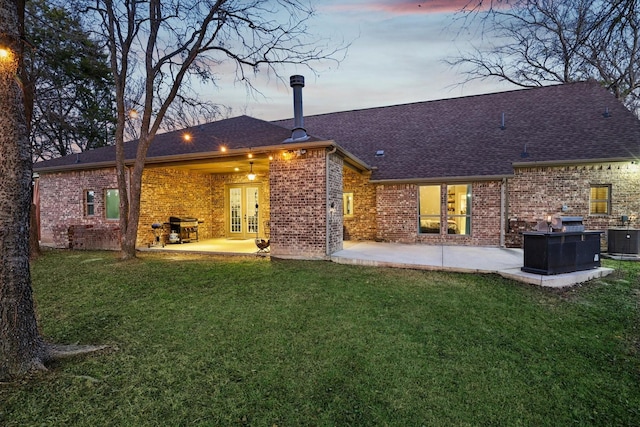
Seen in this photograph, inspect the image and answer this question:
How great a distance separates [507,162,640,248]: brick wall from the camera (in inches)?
385

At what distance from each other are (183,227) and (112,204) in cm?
259

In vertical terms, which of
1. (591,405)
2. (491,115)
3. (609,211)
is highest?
(491,115)

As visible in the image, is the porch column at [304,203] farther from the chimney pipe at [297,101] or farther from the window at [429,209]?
the window at [429,209]

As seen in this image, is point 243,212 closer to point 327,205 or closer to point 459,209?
point 327,205

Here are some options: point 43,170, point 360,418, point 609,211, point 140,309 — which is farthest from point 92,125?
point 609,211

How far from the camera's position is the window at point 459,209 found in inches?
429

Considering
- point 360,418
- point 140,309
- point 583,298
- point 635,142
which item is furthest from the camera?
point 635,142

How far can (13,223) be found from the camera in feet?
9.32

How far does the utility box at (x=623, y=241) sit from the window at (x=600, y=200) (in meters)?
1.17

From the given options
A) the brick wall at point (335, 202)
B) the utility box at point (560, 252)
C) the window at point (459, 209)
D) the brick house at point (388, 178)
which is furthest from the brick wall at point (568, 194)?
the brick wall at point (335, 202)

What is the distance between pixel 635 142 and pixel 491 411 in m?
11.9

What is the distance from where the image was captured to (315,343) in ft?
11.8

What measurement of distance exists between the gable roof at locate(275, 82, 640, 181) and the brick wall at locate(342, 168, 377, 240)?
2.17ft

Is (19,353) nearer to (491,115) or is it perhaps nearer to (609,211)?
(609,211)
